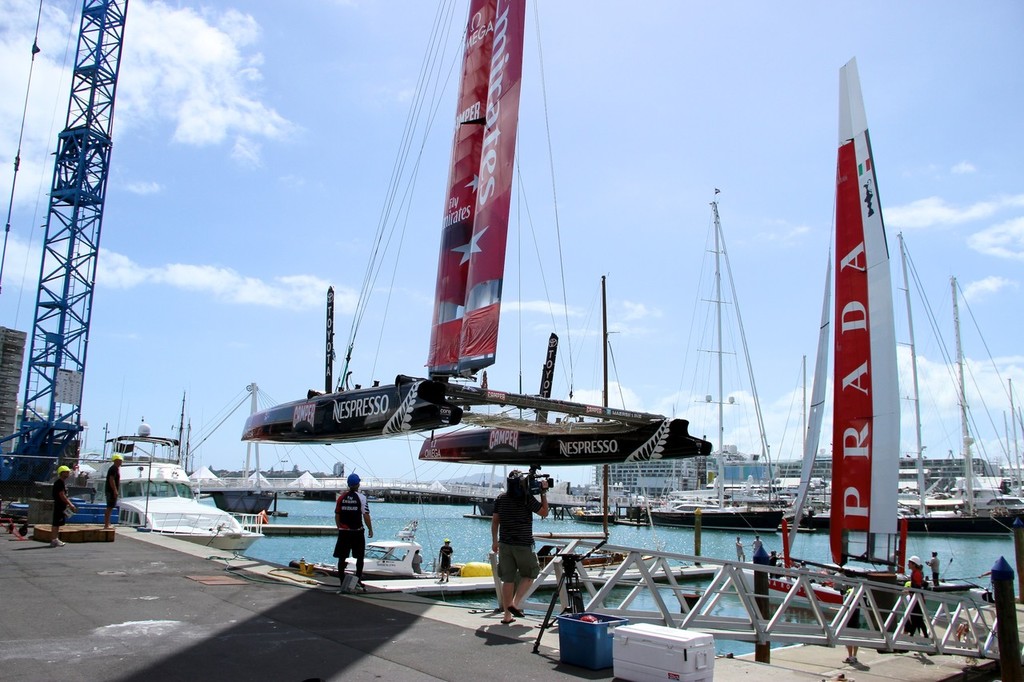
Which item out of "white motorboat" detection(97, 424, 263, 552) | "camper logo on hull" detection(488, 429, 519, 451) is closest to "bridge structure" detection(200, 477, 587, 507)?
"white motorboat" detection(97, 424, 263, 552)

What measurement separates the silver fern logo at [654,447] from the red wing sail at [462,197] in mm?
3520

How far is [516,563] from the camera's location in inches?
327

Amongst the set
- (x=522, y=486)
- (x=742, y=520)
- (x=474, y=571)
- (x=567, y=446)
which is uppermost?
(x=567, y=446)

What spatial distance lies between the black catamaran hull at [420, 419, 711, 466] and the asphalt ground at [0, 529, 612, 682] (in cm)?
444

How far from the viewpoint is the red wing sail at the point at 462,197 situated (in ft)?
37.7

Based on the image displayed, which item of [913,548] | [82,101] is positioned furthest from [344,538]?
[913,548]

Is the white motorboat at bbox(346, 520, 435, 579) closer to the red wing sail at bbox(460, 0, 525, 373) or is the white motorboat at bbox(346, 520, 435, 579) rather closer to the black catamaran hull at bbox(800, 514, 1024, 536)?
the red wing sail at bbox(460, 0, 525, 373)

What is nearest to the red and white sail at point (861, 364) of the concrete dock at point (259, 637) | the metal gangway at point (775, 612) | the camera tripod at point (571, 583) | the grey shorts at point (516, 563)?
the metal gangway at point (775, 612)

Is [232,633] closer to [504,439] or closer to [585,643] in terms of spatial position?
[585,643]

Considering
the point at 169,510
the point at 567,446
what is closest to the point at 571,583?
the point at 567,446

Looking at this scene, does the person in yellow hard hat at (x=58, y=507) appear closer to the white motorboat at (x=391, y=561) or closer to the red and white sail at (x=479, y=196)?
the red and white sail at (x=479, y=196)

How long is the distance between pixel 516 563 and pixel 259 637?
2938 millimetres

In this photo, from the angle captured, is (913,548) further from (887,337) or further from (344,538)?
(344,538)

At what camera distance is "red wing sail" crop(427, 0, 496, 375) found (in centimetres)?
1148
